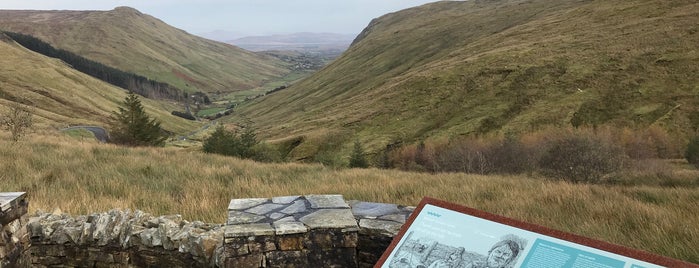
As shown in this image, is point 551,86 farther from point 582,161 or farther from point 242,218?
point 242,218

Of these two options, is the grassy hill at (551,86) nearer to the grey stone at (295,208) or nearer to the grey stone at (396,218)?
the grey stone at (396,218)

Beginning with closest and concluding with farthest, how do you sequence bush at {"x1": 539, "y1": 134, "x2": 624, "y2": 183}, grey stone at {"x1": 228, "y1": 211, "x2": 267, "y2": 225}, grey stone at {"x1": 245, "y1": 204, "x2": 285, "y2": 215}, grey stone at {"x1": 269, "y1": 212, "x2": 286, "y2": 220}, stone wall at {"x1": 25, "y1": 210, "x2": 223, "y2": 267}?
1. grey stone at {"x1": 228, "y1": 211, "x2": 267, "y2": 225}
2. grey stone at {"x1": 269, "y1": 212, "x2": 286, "y2": 220}
3. grey stone at {"x1": 245, "y1": 204, "x2": 285, "y2": 215}
4. stone wall at {"x1": 25, "y1": 210, "x2": 223, "y2": 267}
5. bush at {"x1": 539, "y1": 134, "x2": 624, "y2": 183}

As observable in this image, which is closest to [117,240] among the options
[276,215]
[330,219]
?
[276,215]

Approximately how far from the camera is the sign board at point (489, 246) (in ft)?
9.39

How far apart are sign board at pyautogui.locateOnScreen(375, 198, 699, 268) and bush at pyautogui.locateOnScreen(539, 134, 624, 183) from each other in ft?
63.1

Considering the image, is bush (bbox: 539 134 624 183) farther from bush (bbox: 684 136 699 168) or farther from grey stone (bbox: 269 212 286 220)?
grey stone (bbox: 269 212 286 220)

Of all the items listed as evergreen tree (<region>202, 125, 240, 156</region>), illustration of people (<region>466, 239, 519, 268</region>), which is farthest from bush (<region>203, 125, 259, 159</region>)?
illustration of people (<region>466, 239, 519, 268</region>)

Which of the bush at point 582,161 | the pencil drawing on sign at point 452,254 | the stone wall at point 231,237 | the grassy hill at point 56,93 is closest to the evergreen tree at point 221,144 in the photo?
the bush at point 582,161

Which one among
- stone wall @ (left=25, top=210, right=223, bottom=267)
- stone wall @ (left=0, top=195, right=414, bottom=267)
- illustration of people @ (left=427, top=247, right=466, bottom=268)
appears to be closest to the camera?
illustration of people @ (left=427, top=247, right=466, bottom=268)

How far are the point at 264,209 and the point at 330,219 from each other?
92cm

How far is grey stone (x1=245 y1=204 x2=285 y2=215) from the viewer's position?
5.14 meters

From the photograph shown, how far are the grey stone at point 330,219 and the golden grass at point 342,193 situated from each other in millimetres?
2469

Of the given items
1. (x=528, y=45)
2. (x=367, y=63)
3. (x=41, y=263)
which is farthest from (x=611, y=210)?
(x=367, y=63)

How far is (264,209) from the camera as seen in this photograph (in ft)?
17.2
